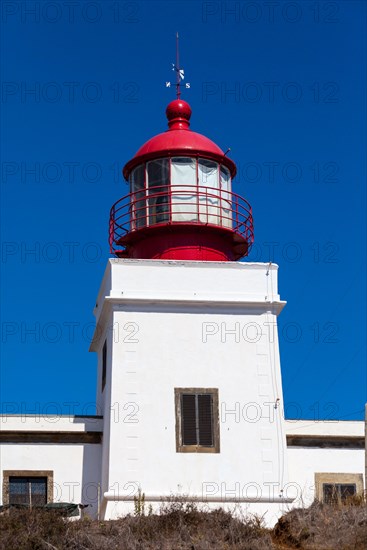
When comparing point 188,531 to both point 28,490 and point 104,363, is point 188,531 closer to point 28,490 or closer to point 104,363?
point 28,490

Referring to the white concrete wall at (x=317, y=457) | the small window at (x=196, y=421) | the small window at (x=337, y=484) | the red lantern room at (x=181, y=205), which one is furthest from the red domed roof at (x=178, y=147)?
the small window at (x=337, y=484)

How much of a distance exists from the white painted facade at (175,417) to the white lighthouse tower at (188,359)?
2cm

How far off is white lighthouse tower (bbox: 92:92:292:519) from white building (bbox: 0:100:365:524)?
0.07 ft

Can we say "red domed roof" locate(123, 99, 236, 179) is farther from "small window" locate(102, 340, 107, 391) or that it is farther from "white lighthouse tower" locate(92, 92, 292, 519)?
"small window" locate(102, 340, 107, 391)

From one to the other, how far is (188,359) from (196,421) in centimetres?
119

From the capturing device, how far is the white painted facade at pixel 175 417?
20781mm


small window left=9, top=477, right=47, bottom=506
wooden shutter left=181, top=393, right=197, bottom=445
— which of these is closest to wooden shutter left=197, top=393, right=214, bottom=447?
wooden shutter left=181, top=393, right=197, bottom=445

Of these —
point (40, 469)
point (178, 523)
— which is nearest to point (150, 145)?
point (40, 469)

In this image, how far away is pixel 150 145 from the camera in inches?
931

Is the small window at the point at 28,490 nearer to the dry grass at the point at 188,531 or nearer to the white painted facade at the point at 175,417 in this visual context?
the white painted facade at the point at 175,417

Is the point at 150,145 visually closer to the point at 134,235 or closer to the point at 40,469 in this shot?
the point at 134,235

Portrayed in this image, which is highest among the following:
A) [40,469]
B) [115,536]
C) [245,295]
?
[245,295]

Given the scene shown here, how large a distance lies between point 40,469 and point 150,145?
6.83 meters

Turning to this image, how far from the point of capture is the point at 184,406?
69.5 feet
